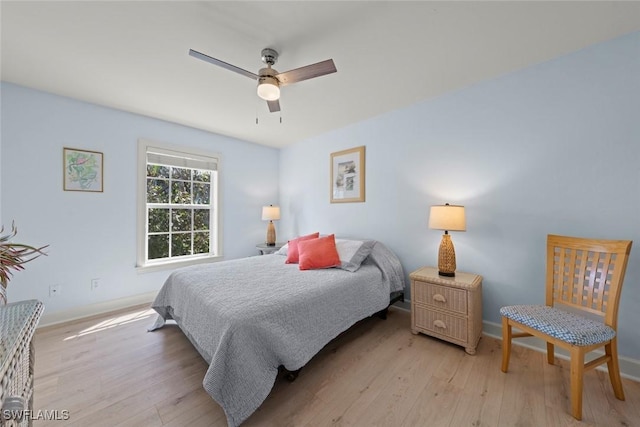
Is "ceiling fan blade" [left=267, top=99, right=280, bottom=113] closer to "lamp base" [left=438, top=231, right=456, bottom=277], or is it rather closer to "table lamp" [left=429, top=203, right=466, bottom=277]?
"table lamp" [left=429, top=203, right=466, bottom=277]

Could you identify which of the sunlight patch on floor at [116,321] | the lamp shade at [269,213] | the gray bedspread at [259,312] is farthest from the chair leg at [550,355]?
the sunlight patch on floor at [116,321]

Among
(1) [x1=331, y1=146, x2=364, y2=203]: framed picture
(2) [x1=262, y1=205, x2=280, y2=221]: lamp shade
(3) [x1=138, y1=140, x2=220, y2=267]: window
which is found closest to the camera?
(3) [x1=138, y1=140, x2=220, y2=267]: window

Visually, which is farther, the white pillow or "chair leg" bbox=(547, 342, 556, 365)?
the white pillow

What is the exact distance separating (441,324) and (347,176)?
2072 millimetres

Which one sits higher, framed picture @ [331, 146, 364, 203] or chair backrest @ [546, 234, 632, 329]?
framed picture @ [331, 146, 364, 203]

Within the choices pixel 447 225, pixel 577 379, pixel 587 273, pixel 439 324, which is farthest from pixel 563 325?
pixel 447 225

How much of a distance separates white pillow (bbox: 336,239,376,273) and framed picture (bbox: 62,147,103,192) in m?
2.86

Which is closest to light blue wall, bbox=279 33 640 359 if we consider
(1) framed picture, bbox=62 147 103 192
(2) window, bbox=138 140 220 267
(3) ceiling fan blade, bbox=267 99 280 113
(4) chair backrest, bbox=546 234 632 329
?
(4) chair backrest, bbox=546 234 632 329

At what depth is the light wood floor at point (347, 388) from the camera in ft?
4.53

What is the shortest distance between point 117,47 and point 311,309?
2.44 meters

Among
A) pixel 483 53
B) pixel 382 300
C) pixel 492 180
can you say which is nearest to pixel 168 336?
pixel 382 300

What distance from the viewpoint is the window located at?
10.1ft

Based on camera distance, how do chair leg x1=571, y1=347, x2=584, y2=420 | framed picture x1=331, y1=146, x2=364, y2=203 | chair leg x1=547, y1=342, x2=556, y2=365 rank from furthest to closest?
framed picture x1=331, y1=146, x2=364, y2=203 → chair leg x1=547, y1=342, x2=556, y2=365 → chair leg x1=571, y1=347, x2=584, y2=420

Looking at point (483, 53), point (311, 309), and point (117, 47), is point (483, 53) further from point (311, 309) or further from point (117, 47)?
point (117, 47)
